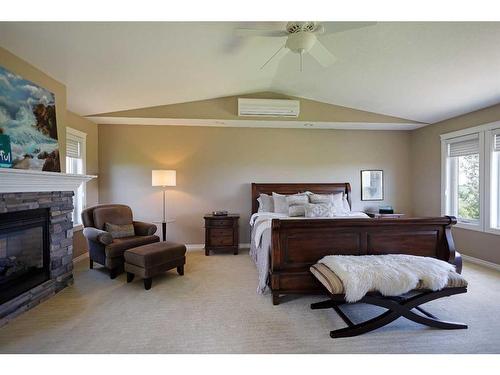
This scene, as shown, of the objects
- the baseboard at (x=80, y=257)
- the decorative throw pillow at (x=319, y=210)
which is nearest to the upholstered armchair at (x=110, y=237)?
the baseboard at (x=80, y=257)

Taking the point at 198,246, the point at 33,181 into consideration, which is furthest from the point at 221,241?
the point at 33,181

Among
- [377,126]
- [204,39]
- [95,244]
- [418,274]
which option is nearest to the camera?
[418,274]

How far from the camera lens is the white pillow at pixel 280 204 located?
4379 mm

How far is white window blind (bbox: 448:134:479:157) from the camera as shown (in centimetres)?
405

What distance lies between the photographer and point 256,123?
4.77m

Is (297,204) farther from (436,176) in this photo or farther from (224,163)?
(436,176)

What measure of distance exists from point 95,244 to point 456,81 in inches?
214

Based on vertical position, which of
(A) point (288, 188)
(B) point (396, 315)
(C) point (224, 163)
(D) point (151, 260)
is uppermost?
(C) point (224, 163)

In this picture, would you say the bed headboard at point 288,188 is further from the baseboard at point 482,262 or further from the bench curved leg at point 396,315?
the bench curved leg at point 396,315

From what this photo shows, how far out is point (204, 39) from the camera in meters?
2.62

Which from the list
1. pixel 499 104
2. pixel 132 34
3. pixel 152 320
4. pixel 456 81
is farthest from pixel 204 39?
pixel 499 104

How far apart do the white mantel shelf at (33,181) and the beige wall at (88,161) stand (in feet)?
4.67

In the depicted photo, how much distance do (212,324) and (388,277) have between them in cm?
160
